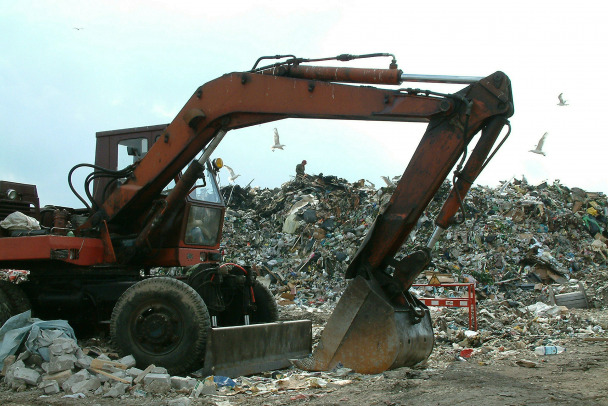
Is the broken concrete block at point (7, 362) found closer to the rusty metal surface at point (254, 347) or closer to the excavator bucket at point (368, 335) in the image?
the rusty metal surface at point (254, 347)

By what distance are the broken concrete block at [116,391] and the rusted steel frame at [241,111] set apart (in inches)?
92.7

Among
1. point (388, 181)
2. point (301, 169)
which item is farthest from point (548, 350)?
point (301, 169)

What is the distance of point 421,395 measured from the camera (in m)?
4.49

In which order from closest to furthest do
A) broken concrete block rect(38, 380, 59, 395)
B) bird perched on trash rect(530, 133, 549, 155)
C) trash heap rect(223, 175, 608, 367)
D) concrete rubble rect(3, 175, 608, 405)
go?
broken concrete block rect(38, 380, 59, 395) < concrete rubble rect(3, 175, 608, 405) < trash heap rect(223, 175, 608, 367) < bird perched on trash rect(530, 133, 549, 155)

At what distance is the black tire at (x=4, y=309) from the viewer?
21.3 feet

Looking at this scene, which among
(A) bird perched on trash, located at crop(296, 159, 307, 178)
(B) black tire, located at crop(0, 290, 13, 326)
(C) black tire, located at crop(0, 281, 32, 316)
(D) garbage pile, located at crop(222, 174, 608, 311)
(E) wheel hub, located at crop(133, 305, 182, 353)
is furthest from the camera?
(A) bird perched on trash, located at crop(296, 159, 307, 178)

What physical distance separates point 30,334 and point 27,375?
0.52 meters

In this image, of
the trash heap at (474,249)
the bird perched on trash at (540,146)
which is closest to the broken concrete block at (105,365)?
the trash heap at (474,249)

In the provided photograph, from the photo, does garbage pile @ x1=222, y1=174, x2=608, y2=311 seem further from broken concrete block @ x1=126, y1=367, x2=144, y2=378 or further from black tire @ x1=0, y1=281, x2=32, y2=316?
broken concrete block @ x1=126, y1=367, x2=144, y2=378

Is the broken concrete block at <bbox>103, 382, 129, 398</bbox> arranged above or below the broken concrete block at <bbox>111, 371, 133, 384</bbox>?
below

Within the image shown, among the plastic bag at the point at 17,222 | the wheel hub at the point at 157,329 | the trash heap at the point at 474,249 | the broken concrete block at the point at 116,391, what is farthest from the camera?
the trash heap at the point at 474,249

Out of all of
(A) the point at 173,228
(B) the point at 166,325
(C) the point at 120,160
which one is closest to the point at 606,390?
(B) the point at 166,325

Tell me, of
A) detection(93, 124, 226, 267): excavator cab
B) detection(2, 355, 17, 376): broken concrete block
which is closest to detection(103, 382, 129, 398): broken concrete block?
detection(2, 355, 17, 376): broken concrete block

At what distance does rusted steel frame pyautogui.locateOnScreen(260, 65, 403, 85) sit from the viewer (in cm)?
562
